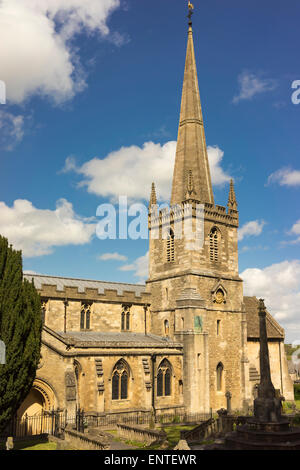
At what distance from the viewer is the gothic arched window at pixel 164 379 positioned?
31.4 metres

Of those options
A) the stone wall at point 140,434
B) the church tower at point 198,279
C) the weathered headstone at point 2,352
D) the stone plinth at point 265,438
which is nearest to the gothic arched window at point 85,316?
the church tower at point 198,279

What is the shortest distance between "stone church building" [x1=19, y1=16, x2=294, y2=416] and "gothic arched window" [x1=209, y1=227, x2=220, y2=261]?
0.28 ft

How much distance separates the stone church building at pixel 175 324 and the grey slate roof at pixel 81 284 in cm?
12

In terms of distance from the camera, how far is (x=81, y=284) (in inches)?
1441

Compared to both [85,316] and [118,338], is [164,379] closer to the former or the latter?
[118,338]

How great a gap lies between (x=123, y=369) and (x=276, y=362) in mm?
16809

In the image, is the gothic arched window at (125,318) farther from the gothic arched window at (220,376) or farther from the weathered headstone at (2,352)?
the weathered headstone at (2,352)

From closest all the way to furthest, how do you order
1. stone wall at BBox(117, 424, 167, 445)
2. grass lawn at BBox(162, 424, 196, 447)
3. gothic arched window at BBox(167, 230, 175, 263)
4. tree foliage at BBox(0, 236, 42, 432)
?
tree foliage at BBox(0, 236, 42, 432)
stone wall at BBox(117, 424, 167, 445)
grass lawn at BBox(162, 424, 196, 447)
gothic arched window at BBox(167, 230, 175, 263)

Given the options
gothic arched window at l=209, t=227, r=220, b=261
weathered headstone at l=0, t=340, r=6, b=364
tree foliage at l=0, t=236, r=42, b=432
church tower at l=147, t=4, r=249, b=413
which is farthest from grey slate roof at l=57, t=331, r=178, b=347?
weathered headstone at l=0, t=340, r=6, b=364

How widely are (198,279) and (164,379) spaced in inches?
314

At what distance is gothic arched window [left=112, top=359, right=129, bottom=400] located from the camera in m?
29.1

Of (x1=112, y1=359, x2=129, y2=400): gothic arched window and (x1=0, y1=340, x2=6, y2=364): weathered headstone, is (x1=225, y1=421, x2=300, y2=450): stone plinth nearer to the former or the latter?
(x1=0, y1=340, x2=6, y2=364): weathered headstone

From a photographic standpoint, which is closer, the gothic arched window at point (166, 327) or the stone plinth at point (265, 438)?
the stone plinth at point (265, 438)
